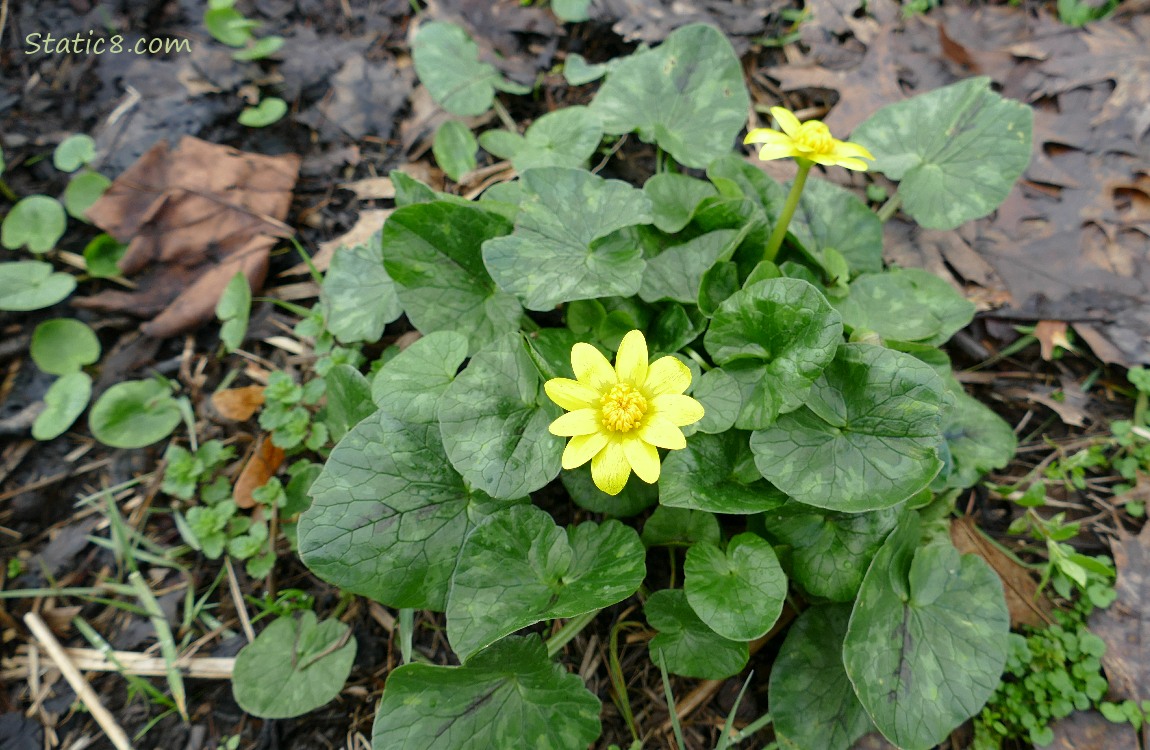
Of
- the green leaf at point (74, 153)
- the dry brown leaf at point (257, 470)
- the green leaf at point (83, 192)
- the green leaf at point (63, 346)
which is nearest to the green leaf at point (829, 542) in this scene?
the dry brown leaf at point (257, 470)

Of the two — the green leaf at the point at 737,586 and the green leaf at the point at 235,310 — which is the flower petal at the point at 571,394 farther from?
the green leaf at the point at 235,310

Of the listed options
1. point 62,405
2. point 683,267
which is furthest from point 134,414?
point 683,267

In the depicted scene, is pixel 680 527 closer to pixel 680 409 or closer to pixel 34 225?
pixel 680 409

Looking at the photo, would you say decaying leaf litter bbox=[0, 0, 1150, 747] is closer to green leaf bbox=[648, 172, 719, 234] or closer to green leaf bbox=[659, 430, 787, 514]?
green leaf bbox=[648, 172, 719, 234]

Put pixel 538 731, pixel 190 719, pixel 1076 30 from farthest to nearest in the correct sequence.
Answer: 1. pixel 1076 30
2. pixel 190 719
3. pixel 538 731

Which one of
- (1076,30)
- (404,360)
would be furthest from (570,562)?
(1076,30)

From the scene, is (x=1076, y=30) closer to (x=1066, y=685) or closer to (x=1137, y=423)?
(x=1137, y=423)
